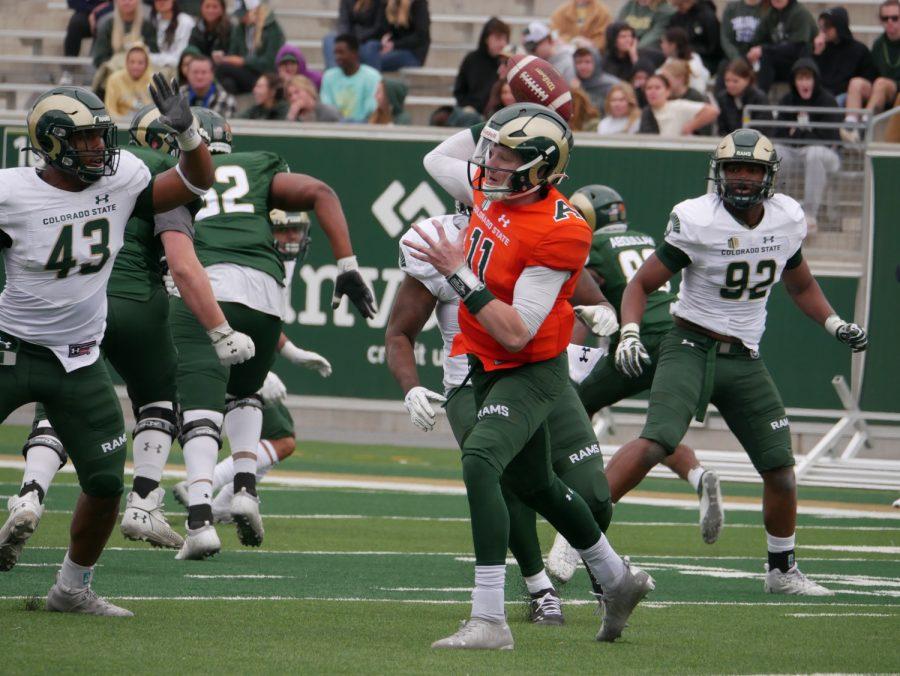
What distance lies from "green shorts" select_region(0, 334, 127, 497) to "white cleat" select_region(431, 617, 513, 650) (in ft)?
4.11

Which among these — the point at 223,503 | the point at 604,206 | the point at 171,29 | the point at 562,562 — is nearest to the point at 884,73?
the point at 604,206

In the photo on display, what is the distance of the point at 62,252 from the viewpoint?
546 cm

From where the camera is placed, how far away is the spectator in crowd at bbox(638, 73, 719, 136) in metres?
14.1

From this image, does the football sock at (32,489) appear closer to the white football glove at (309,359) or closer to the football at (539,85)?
the white football glove at (309,359)

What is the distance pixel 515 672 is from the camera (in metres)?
4.73

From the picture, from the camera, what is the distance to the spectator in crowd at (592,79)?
15375mm

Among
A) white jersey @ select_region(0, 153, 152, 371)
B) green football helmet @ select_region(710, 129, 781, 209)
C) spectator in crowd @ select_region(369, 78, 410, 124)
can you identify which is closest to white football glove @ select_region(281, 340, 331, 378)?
green football helmet @ select_region(710, 129, 781, 209)

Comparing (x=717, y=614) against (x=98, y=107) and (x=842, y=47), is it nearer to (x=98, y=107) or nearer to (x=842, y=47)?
(x=98, y=107)

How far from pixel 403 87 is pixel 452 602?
33.4ft

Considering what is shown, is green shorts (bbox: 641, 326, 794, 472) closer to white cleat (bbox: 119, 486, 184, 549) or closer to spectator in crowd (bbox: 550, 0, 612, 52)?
white cleat (bbox: 119, 486, 184, 549)

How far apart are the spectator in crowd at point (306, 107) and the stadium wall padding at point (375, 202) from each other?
1223mm

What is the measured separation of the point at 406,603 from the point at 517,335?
1.47 meters

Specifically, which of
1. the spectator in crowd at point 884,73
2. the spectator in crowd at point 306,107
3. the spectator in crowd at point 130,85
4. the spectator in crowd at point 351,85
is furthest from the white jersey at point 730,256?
the spectator in crowd at point 130,85

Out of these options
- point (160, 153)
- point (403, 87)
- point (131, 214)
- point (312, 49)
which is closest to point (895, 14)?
point (403, 87)
